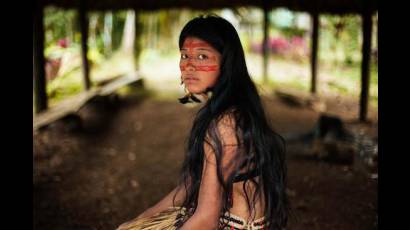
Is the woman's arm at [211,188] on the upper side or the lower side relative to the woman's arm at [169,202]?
upper

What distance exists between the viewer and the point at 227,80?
1.92 metres

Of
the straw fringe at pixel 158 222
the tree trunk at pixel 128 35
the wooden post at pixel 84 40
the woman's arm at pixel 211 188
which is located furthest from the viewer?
the tree trunk at pixel 128 35

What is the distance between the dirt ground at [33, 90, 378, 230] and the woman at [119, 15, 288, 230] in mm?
1782

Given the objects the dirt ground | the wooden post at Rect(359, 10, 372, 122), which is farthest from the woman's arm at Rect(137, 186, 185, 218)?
the wooden post at Rect(359, 10, 372, 122)

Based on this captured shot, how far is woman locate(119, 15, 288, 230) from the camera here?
1812mm

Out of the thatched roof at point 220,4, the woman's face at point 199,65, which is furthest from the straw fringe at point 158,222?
the thatched roof at point 220,4

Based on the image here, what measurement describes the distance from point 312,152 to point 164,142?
2.30 metres

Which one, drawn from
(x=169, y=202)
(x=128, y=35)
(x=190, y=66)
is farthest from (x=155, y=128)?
(x=128, y=35)

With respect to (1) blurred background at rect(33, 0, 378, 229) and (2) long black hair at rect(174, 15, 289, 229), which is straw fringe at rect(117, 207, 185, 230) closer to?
(2) long black hair at rect(174, 15, 289, 229)

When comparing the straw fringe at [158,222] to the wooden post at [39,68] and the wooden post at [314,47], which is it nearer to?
the wooden post at [39,68]

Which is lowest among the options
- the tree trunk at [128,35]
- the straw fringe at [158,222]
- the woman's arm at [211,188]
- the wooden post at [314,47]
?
the straw fringe at [158,222]

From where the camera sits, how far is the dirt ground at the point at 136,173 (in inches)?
154

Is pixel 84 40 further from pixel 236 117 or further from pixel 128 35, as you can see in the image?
pixel 128 35

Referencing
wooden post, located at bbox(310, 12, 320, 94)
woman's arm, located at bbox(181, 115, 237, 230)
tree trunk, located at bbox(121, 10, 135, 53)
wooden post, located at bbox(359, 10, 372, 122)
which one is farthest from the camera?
tree trunk, located at bbox(121, 10, 135, 53)
